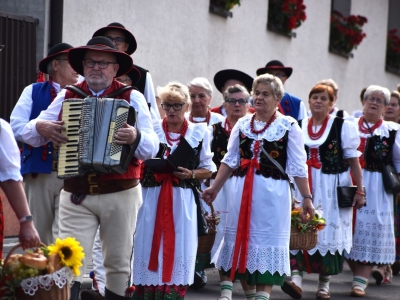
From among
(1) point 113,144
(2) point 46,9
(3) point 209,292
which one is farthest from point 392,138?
(1) point 113,144

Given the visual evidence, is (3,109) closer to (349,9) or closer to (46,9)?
(46,9)

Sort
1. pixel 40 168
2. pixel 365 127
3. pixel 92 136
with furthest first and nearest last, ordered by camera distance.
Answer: pixel 365 127 → pixel 40 168 → pixel 92 136

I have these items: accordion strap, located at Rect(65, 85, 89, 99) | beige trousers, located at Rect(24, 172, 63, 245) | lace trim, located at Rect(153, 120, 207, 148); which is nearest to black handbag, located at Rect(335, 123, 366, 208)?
lace trim, located at Rect(153, 120, 207, 148)

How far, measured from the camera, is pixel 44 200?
7840 millimetres

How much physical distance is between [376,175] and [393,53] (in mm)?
13848

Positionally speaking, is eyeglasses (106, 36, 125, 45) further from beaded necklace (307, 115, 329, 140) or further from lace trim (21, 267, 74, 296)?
lace trim (21, 267, 74, 296)

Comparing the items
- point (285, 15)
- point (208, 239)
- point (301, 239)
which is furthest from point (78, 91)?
point (285, 15)

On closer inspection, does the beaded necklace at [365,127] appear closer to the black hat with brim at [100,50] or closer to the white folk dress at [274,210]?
the white folk dress at [274,210]

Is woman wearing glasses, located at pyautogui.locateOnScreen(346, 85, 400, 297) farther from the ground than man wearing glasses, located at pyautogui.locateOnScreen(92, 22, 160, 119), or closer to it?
closer to it

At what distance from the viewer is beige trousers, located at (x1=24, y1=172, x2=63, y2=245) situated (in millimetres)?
7828

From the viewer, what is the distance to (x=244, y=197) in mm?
8125

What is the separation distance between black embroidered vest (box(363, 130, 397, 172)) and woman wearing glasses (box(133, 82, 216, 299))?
315 cm

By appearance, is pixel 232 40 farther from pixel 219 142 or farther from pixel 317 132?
pixel 219 142

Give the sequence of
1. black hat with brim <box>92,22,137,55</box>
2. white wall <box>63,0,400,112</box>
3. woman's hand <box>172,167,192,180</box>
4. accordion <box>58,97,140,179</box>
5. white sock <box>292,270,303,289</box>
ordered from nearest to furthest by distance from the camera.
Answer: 1. accordion <box>58,97,140,179</box>
2. woman's hand <box>172,167,192,180</box>
3. black hat with brim <box>92,22,137,55</box>
4. white sock <box>292,270,303,289</box>
5. white wall <box>63,0,400,112</box>
